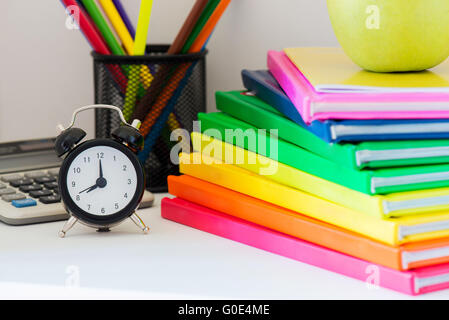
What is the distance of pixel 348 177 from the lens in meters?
0.59

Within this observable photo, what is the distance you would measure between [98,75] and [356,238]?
48 cm

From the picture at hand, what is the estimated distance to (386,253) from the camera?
0.56 meters

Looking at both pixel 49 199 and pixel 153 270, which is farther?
pixel 49 199

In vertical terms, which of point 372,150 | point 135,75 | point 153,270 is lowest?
point 153,270

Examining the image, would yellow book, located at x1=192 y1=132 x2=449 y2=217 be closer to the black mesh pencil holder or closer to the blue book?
the blue book

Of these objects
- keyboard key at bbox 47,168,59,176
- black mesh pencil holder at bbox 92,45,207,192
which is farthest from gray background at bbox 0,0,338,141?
keyboard key at bbox 47,168,59,176

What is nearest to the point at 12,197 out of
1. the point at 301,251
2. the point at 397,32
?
the point at 301,251

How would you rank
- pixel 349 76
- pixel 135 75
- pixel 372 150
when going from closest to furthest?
pixel 372 150 < pixel 349 76 < pixel 135 75

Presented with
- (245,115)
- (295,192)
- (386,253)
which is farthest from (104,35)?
(386,253)

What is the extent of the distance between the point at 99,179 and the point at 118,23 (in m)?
0.28

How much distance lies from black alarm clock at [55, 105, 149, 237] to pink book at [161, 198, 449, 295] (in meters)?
0.06

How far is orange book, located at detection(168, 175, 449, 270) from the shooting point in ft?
1.82

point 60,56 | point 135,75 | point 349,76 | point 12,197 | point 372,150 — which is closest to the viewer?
point 372,150

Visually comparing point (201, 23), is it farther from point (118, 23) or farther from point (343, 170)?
point (343, 170)
